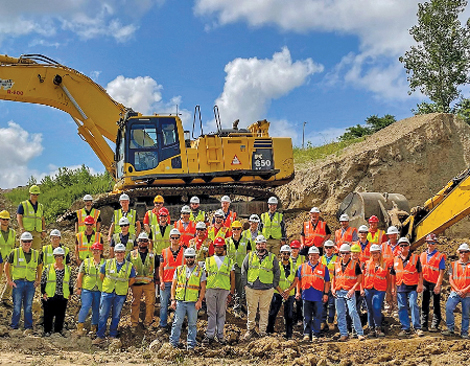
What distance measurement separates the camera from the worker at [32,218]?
1012cm

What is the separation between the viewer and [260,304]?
29.6 ft

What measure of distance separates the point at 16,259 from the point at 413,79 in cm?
2297

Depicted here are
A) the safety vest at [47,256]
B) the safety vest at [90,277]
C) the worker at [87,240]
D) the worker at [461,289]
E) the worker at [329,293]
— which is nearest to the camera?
the safety vest at [90,277]

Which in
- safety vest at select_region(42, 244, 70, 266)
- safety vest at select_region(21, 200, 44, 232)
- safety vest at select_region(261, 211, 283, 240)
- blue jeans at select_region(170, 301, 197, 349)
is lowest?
blue jeans at select_region(170, 301, 197, 349)

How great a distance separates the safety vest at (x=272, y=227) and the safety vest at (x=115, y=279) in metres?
2.66

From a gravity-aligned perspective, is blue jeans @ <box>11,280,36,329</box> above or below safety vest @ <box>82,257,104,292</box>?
below

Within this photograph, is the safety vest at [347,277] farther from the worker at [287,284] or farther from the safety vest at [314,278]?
the worker at [287,284]

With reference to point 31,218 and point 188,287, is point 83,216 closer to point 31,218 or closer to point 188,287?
point 31,218

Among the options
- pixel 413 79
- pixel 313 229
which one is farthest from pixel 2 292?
pixel 413 79

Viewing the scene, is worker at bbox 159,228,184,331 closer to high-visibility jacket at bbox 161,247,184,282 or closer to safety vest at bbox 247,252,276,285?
high-visibility jacket at bbox 161,247,184,282

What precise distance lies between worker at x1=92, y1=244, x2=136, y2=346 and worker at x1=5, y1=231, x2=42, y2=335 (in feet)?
3.60

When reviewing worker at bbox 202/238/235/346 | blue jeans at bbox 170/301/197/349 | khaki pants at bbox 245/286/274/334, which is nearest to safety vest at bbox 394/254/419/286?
khaki pants at bbox 245/286/274/334

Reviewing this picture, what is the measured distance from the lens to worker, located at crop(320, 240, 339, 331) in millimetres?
9469

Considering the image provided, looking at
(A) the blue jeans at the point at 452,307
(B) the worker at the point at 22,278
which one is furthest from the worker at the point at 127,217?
(A) the blue jeans at the point at 452,307
